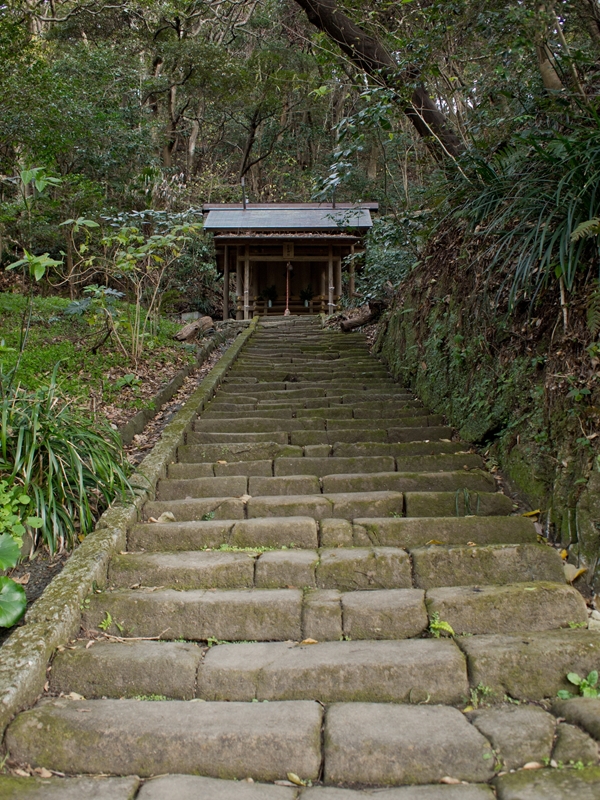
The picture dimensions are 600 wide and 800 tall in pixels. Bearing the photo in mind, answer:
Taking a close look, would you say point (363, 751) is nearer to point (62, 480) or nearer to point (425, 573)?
point (425, 573)

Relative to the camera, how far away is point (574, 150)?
3.94 meters

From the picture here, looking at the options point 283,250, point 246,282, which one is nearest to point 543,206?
point 246,282

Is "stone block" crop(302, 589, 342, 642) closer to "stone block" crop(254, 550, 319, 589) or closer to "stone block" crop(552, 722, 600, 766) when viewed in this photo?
"stone block" crop(254, 550, 319, 589)

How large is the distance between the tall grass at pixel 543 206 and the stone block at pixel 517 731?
238cm

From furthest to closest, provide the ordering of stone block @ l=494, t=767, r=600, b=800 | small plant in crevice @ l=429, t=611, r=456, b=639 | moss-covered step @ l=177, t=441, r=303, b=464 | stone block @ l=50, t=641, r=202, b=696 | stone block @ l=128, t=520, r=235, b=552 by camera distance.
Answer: moss-covered step @ l=177, t=441, r=303, b=464
stone block @ l=128, t=520, r=235, b=552
small plant in crevice @ l=429, t=611, r=456, b=639
stone block @ l=50, t=641, r=202, b=696
stone block @ l=494, t=767, r=600, b=800

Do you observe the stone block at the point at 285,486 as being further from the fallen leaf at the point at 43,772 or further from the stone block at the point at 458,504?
the fallen leaf at the point at 43,772

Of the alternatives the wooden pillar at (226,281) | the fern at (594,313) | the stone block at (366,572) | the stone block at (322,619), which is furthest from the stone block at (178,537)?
the wooden pillar at (226,281)

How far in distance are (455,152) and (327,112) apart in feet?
62.3

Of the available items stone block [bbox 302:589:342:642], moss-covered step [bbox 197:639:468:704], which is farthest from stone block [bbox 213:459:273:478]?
moss-covered step [bbox 197:639:468:704]

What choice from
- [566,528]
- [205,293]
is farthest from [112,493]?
[205,293]

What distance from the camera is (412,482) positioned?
14.0ft

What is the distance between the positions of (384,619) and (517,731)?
2.63 feet

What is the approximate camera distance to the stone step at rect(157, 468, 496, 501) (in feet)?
13.9

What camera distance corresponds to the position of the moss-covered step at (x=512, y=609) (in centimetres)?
290
